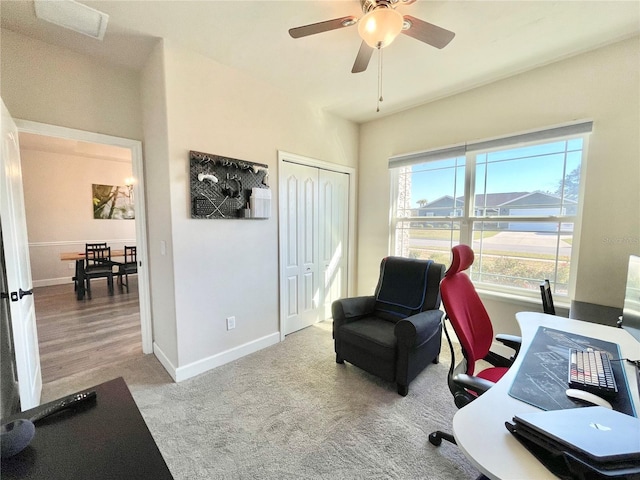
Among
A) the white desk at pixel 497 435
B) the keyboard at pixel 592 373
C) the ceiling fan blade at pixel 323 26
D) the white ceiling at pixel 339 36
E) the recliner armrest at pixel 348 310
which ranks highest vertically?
the white ceiling at pixel 339 36

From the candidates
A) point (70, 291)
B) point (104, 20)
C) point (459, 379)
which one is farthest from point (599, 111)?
point (70, 291)

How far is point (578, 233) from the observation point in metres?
2.26

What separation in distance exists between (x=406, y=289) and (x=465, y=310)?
3.21ft

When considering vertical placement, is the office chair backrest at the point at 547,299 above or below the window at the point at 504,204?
below

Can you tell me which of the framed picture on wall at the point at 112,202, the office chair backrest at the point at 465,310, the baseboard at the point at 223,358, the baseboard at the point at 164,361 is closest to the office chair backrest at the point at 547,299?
the office chair backrest at the point at 465,310

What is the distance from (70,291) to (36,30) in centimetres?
477

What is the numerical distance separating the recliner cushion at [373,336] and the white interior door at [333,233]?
112 cm

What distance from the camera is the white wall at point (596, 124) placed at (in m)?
2.01

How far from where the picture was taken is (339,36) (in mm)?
1945

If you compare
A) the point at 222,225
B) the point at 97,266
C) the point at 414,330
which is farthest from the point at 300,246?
the point at 97,266

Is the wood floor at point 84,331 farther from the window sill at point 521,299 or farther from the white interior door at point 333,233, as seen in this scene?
the window sill at point 521,299

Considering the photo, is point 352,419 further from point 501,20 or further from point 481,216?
point 501,20

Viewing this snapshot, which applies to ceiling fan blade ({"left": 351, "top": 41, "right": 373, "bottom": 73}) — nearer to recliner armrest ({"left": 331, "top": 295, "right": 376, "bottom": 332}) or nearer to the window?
the window

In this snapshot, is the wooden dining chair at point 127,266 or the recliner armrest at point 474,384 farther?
the wooden dining chair at point 127,266
